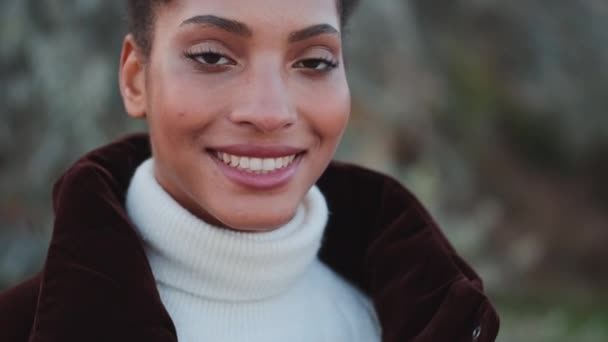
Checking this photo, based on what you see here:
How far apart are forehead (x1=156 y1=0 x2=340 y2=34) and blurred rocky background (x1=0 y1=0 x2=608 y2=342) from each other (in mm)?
2171

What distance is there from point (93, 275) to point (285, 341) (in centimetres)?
39

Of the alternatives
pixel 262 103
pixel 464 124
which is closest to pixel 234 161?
pixel 262 103

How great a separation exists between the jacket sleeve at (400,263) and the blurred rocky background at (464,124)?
6.38ft

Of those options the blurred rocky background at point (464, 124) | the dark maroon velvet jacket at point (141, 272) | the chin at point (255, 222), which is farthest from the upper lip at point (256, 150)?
the blurred rocky background at point (464, 124)

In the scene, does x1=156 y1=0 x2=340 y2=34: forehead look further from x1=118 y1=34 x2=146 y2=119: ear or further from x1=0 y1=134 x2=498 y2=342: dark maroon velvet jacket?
x1=0 y1=134 x2=498 y2=342: dark maroon velvet jacket

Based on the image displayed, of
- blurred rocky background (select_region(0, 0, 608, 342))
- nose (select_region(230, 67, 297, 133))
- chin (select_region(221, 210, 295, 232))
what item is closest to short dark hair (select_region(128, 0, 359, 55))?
nose (select_region(230, 67, 297, 133))

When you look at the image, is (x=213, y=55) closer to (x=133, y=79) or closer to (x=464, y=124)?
(x=133, y=79)

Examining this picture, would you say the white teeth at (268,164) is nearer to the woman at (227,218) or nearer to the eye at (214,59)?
the woman at (227,218)

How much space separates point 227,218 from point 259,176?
9cm

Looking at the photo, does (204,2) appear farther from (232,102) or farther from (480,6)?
(480,6)

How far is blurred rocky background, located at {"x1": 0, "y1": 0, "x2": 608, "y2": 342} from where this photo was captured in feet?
12.2

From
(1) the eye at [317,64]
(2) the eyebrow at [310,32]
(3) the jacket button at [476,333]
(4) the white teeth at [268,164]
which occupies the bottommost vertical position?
(3) the jacket button at [476,333]

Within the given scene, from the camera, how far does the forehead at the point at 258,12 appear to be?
1.49 meters

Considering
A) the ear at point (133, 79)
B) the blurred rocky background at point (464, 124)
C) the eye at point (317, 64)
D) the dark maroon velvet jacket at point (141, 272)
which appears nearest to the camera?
the dark maroon velvet jacket at point (141, 272)
